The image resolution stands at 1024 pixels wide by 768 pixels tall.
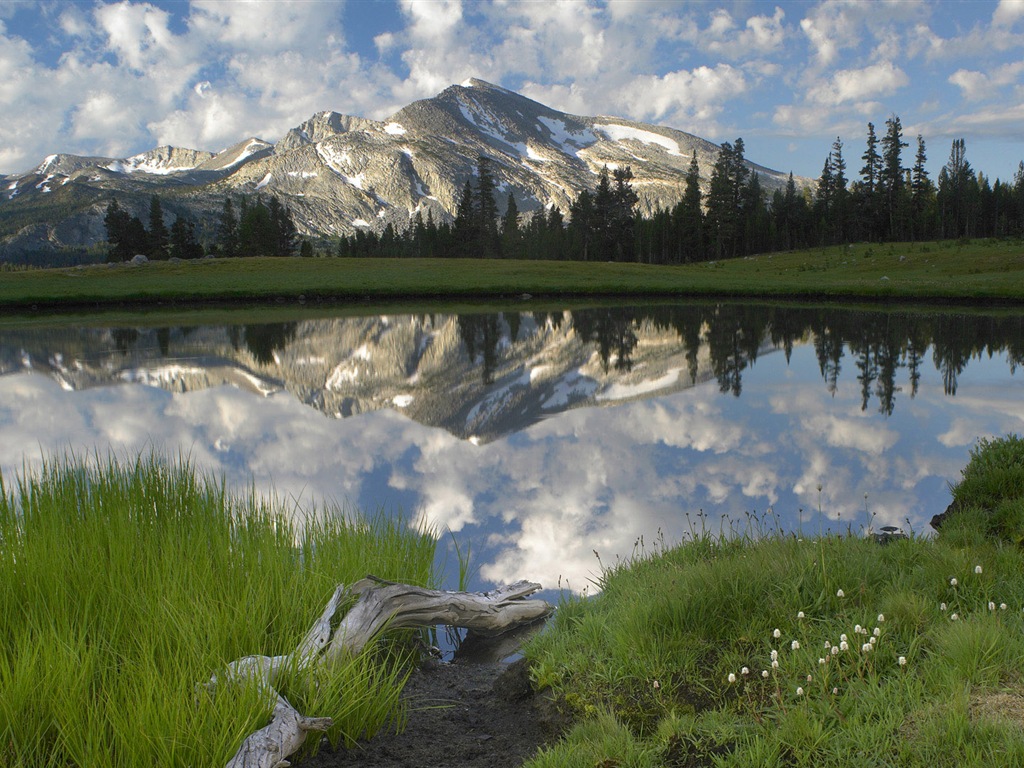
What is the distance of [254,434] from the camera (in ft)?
42.4

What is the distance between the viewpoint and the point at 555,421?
→ 13953 mm

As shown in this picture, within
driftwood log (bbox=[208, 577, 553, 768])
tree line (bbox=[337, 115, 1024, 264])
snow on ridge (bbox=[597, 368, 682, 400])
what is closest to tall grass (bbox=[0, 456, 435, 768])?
driftwood log (bbox=[208, 577, 553, 768])

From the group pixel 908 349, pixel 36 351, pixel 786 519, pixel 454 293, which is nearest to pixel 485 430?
pixel 786 519

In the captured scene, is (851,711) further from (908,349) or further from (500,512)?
(908,349)

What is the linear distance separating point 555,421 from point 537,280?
129 ft

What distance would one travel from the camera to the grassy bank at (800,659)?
11.2 feet

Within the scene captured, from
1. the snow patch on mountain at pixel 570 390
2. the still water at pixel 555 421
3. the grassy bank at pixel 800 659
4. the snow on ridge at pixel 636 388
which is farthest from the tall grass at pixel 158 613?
the snow on ridge at pixel 636 388

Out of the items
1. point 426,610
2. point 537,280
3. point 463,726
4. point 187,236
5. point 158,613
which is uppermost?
point 187,236

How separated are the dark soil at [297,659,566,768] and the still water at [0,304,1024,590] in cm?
163

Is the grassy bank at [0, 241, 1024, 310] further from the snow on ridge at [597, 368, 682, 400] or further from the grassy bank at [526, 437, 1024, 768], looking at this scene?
the grassy bank at [526, 437, 1024, 768]

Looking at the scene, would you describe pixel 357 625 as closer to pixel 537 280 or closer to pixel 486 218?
pixel 537 280

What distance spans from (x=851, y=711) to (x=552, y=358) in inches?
740

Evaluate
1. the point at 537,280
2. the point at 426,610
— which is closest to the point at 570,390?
the point at 426,610

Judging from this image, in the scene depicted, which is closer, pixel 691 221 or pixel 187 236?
pixel 187 236
